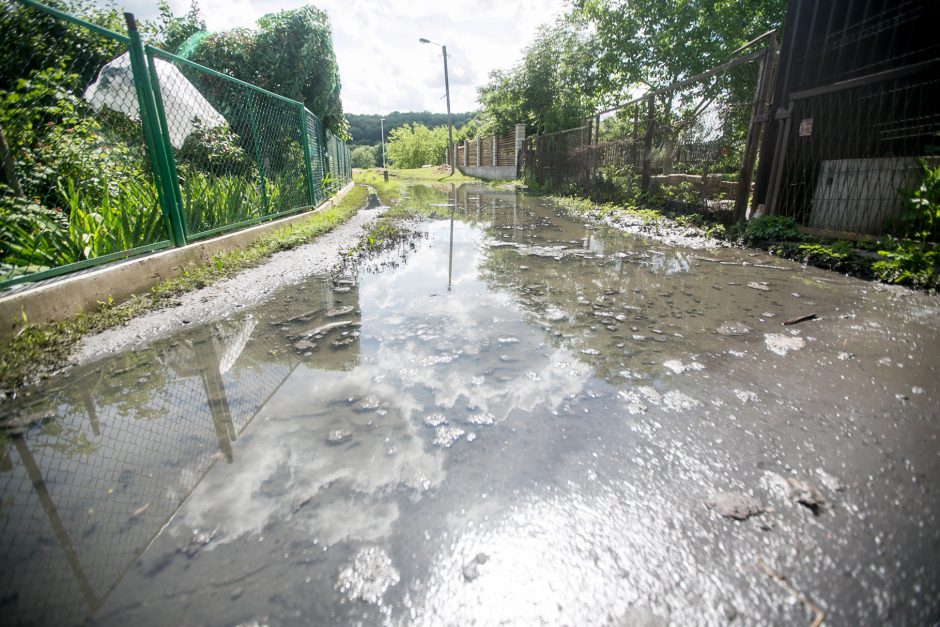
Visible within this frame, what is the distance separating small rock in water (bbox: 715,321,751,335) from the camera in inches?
94.5

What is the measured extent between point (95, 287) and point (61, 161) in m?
1.60

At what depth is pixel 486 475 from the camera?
1348 millimetres

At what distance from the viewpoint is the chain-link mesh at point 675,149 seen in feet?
19.9

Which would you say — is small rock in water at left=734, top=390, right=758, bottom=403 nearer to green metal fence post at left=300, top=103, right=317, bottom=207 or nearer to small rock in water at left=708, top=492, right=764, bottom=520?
small rock in water at left=708, top=492, right=764, bottom=520

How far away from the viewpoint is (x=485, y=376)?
6.40ft

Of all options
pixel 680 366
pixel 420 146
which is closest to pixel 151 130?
pixel 680 366

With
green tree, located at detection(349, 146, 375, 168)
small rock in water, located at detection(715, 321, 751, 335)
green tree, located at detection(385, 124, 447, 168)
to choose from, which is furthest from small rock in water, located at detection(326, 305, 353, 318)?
green tree, located at detection(349, 146, 375, 168)

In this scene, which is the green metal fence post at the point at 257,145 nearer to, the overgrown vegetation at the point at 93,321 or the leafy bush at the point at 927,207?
the overgrown vegetation at the point at 93,321

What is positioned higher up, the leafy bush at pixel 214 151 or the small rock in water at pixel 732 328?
the leafy bush at pixel 214 151

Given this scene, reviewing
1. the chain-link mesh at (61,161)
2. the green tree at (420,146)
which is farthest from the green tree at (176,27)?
the green tree at (420,146)

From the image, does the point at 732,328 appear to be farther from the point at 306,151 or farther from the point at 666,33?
the point at 666,33

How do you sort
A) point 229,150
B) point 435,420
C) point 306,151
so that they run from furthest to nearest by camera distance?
1. point 306,151
2. point 229,150
3. point 435,420

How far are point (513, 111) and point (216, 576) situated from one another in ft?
67.6

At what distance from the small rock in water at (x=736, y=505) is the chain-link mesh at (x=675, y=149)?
5621 mm
